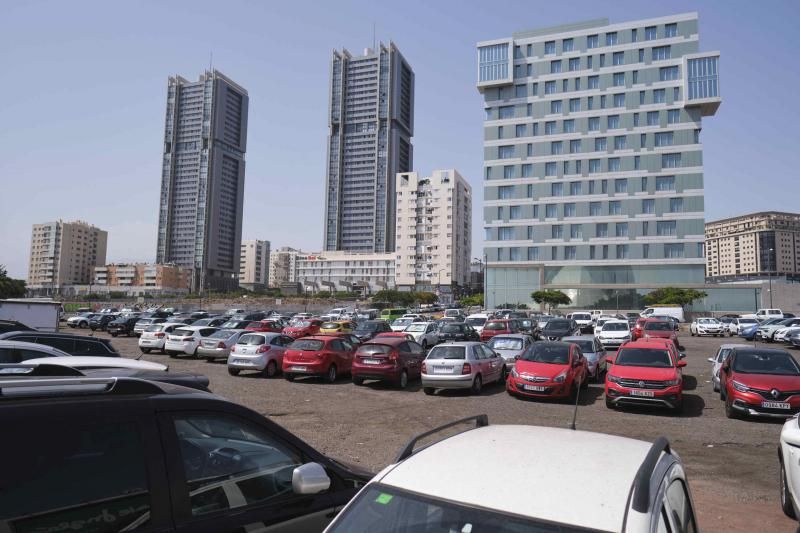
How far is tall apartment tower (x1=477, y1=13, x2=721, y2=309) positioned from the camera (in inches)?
2761

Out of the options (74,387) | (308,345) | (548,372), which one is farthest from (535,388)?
(74,387)

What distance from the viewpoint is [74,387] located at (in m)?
2.60

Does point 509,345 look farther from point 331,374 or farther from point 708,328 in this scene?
point 708,328

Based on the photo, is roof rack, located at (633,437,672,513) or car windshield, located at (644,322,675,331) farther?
car windshield, located at (644,322,675,331)

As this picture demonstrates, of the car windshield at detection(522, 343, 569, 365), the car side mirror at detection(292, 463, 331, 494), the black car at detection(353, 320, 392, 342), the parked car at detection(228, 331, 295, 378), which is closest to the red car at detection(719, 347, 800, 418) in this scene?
the car windshield at detection(522, 343, 569, 365)

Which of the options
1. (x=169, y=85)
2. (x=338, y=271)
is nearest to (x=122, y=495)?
(x=338, y=271)

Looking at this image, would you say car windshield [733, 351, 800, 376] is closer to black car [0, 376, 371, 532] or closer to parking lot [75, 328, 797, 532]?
parking lot [75, 328, 797, 532]

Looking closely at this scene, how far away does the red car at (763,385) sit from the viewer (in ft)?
35.6

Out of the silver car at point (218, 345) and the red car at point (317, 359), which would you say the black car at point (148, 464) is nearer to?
the red car at point (317, 359)

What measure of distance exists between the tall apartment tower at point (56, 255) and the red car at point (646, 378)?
190 m

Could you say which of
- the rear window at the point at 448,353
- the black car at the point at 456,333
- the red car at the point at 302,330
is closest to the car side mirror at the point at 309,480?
the rear window at the point at 448,353

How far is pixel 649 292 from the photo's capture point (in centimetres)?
6969

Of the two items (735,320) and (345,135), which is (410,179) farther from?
(735,320)

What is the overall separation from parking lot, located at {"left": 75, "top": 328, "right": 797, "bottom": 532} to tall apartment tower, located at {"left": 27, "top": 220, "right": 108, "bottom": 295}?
605ft
